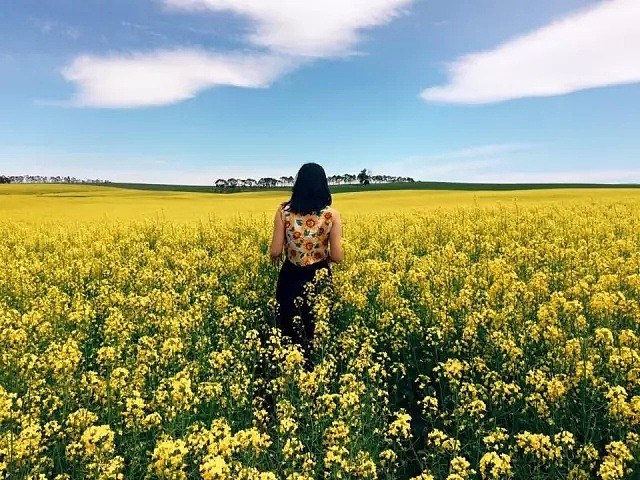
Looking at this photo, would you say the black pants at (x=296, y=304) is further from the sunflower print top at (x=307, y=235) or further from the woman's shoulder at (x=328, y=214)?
the woman's shoulder at (x=328, y=214)

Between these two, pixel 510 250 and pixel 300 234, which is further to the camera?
pixel 510 250

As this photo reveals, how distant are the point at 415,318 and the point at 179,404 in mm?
3148

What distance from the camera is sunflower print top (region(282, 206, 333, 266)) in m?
6.19

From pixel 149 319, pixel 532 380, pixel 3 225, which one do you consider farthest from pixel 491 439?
pixel 3 225

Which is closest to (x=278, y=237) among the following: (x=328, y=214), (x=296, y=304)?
(x=328, y=214)

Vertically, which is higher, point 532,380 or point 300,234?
point 300,234

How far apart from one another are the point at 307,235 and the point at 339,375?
66.5 inches

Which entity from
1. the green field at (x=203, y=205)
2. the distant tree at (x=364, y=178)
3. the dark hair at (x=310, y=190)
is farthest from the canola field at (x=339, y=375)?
the distant tree at (x=364, y=178)

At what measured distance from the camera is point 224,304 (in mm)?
6730

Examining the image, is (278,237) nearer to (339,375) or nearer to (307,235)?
(307,235)

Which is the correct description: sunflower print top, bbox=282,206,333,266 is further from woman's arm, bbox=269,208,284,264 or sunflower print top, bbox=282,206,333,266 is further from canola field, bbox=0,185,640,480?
canola field, bbox=0,185,640,480

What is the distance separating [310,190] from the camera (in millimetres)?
6012

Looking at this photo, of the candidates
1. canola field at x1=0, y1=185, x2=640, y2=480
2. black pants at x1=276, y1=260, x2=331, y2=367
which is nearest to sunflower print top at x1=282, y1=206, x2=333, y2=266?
black pants at x1=276, y1=260, x2=331, y2=367

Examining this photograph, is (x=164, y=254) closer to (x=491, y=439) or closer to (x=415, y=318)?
(x=415, y=318)
